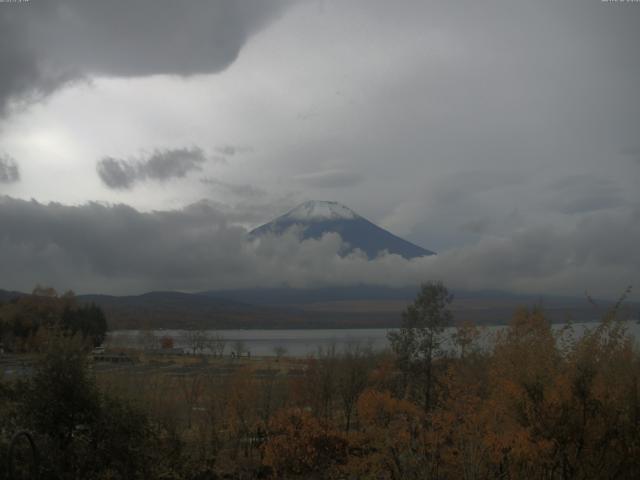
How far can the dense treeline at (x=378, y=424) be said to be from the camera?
1216cm

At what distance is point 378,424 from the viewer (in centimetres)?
2073

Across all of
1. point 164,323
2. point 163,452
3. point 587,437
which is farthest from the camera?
point 164,323

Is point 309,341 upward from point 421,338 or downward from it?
downward

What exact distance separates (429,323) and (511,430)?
1767cm

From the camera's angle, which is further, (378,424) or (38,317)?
(38,317)

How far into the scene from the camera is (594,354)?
1353cm

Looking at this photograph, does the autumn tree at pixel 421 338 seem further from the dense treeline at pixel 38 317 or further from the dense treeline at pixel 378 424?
the dense treeline at pixel 38 317

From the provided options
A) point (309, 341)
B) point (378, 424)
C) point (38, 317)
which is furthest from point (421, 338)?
point (309, 341)

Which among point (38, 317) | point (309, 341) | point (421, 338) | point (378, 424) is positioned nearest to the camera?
point (378, 424)

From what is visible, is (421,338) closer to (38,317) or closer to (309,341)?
(38,317)

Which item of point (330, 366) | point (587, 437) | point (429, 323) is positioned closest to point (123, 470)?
point (587, 437)

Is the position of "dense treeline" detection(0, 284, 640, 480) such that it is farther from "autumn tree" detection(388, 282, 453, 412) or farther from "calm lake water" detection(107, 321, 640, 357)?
"autumn tree" detection(388, 282, 453, 412)

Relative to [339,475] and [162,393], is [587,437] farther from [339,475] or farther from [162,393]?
[162,393]

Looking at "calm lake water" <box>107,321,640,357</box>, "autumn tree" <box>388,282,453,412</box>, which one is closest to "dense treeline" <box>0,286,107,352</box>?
"calm lake water" <box>107,321,640,357</box>
